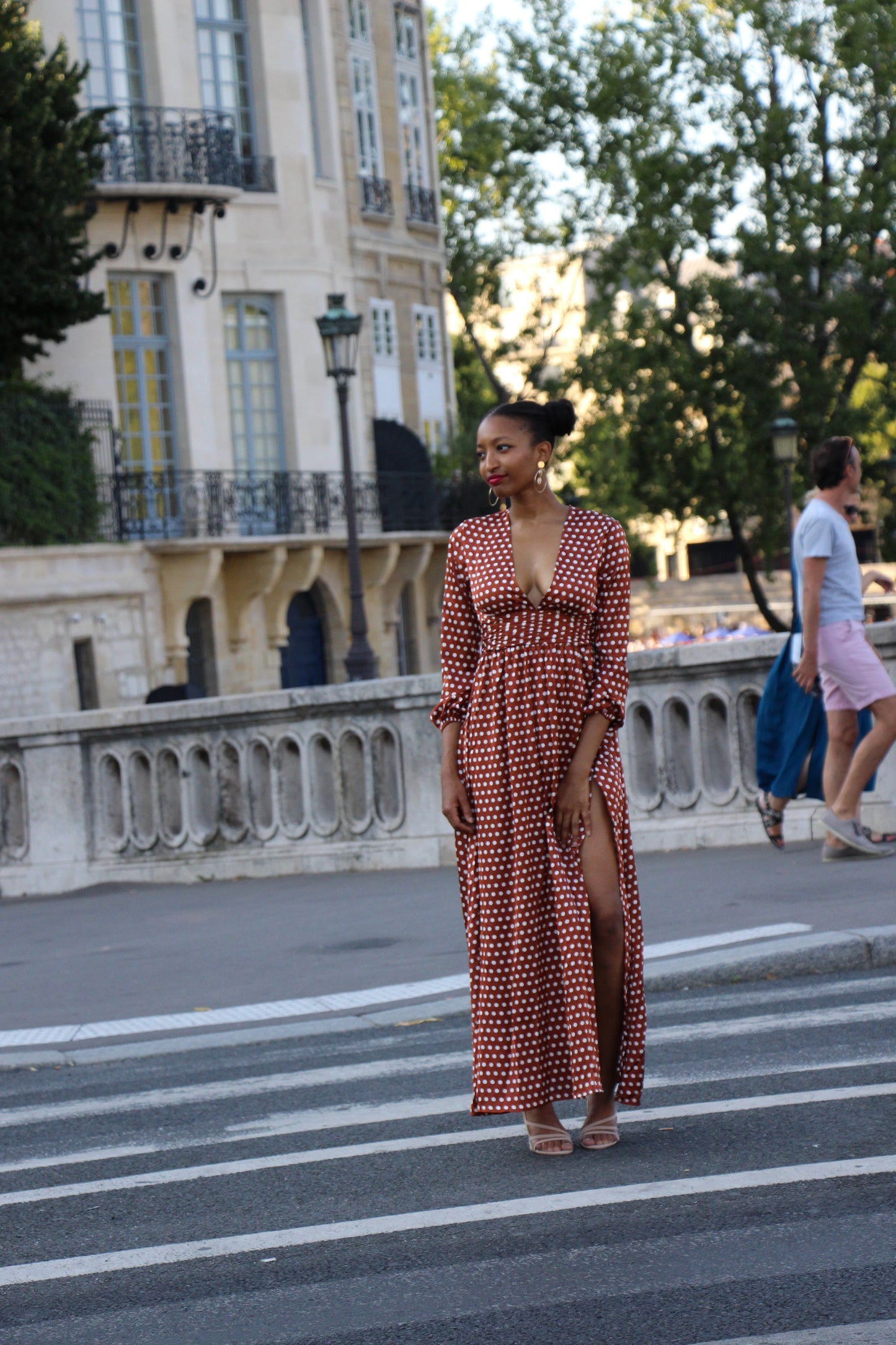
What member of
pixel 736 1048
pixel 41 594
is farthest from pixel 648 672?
pixel 41 594

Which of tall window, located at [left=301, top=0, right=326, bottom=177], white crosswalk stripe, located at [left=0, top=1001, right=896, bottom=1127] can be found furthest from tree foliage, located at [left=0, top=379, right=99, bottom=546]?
white crosswalk stripe, located at [left=0, top=1001, right=896, bottom=1127]

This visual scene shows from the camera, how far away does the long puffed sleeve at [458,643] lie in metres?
5.36

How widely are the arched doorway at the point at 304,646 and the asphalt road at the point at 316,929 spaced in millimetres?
19279

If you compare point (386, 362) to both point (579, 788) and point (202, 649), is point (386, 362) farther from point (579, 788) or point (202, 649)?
point (579, 788)

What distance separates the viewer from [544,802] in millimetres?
5176

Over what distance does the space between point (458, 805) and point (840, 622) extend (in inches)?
186

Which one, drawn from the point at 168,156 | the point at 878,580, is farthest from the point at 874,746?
the point at 168,156

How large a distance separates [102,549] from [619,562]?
888 inches

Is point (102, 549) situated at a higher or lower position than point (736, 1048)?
higher

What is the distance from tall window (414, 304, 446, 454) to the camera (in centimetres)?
3612

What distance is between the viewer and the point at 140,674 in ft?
91.8

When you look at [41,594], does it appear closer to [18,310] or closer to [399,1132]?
[18,310]

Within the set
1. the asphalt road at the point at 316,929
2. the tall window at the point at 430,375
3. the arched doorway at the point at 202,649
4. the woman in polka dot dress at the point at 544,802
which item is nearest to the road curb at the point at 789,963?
the asphalt road at the point at 316,929

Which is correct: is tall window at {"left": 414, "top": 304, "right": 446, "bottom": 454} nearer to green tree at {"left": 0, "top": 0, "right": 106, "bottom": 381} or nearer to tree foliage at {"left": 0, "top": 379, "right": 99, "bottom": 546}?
tree foliage at {"left": 0, "top": 379, "right": 99, "bottom": 546}
